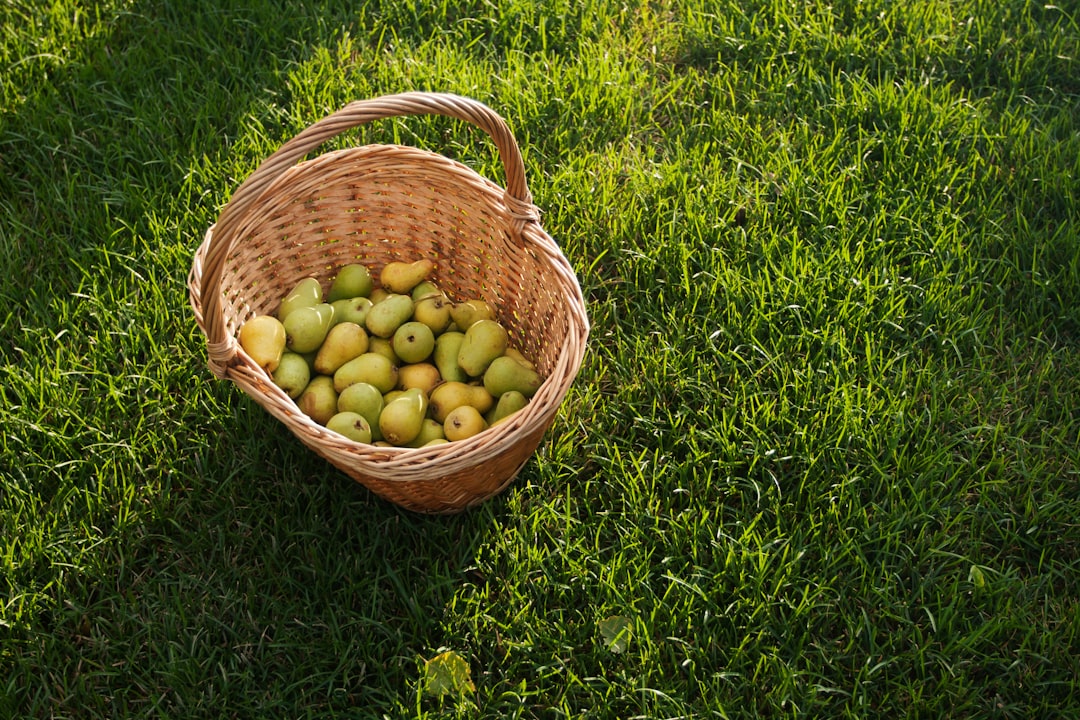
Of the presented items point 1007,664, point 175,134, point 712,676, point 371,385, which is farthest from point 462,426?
point 175,134

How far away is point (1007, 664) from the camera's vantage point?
6.42ft


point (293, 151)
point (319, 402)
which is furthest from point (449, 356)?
point (293, 151)

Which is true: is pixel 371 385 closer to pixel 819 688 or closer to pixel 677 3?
pixel 819 688

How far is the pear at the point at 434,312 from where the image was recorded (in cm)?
230

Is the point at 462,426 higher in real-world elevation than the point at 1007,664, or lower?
higher

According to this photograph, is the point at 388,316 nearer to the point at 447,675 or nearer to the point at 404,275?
the point at 404,275

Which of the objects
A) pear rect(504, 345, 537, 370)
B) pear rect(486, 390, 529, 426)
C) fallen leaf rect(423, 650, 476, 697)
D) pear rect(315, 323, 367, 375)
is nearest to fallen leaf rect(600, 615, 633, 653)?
fallen leaf rect(423, 650, 476, 697)

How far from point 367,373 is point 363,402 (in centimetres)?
10

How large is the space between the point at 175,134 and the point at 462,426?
60.1 inches

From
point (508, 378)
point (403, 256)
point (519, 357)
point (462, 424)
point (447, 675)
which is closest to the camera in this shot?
point (447, 675)

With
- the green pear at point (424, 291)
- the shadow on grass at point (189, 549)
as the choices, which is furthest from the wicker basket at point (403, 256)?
the shadow on grass at point (189, 549)

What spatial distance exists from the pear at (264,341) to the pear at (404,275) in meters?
0.36

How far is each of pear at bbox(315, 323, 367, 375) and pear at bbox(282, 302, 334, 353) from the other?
3cm

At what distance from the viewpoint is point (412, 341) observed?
7.33 feet
